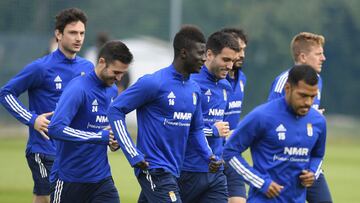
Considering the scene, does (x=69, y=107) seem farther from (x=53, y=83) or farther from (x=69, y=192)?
(x=53, y=83)

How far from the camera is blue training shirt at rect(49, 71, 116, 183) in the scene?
945 cm

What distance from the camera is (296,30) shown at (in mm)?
40656

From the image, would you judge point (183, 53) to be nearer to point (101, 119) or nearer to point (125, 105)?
point (125, 105)

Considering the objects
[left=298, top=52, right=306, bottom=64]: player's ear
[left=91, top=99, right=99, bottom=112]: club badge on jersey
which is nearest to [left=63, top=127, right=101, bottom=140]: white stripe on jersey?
[left=91, top=99, right=99, bottom=112]: club badge on jersey

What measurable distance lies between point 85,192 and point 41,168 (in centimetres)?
147

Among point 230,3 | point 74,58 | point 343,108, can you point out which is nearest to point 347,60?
point 343,108

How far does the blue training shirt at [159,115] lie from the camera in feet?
29.6

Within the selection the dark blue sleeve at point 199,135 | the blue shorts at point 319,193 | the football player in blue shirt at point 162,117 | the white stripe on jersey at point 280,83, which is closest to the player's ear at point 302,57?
the white stripe on jersey at point 280,83

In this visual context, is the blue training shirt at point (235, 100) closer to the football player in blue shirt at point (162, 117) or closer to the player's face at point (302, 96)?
the football player in blue shirt at point (162, 117)

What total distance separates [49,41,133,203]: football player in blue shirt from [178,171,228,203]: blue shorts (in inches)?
34.4

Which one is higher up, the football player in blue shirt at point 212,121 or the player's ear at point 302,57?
the player's ear at point 302,57

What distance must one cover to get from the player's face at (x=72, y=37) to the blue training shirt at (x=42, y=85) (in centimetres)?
11

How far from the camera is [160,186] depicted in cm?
908

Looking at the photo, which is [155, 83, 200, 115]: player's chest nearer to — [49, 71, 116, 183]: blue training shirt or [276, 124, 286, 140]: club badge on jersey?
[49, 71, 116, 183]: blue training shirt
